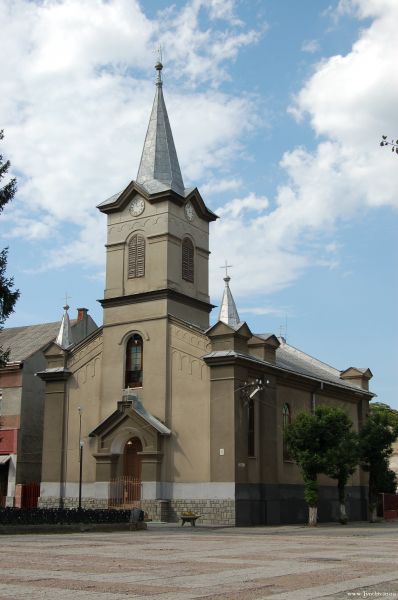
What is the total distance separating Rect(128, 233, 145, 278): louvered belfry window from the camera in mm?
41750

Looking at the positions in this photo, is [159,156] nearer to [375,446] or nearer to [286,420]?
[286,420]

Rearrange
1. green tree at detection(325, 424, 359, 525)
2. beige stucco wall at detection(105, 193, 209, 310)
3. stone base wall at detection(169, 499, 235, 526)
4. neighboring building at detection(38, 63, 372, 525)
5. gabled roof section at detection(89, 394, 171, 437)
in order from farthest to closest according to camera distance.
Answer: beige stucco wall at detection(105, 193, 209, 310), gabled roof section at detection(89, 394, 171, 437), green tree at detection(325, 424, 359, 525), neighboring building at detection(38, 63, 372, 525), stone base wall at detection(169, 499, 235, 526)

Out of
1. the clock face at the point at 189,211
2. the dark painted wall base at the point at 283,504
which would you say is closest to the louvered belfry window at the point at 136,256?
the clock face at the point at 189,211

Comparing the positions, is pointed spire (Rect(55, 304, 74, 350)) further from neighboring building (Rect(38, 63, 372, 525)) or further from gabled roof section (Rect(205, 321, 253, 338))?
gabled roof section (Rect(205, 321, 253, 338))

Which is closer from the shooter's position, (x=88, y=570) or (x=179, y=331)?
(x=88, y=570)

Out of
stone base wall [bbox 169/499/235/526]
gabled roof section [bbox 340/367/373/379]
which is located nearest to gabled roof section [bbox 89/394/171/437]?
stone base wall [bbox 169/499/235/526]

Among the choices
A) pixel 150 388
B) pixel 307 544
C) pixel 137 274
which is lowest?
pixel 307 544

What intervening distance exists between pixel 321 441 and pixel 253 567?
919 inches

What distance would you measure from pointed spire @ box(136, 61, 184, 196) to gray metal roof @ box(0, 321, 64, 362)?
13.6m

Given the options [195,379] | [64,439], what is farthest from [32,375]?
[195,379]

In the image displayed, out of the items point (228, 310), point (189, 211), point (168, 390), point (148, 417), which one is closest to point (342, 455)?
point (168, 390)

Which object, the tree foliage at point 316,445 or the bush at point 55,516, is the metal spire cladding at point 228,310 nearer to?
→ the tree foliage at point 316,445

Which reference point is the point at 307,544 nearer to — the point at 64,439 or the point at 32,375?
the point at 64,439

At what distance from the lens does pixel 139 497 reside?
1497 inches
